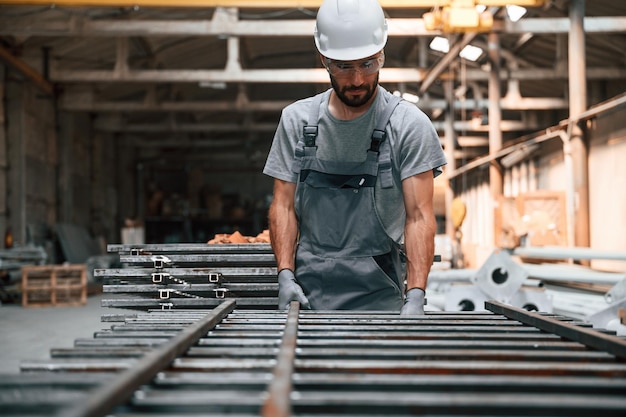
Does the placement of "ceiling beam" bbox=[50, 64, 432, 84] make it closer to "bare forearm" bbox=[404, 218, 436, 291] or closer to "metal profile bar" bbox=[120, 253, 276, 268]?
"metal profile bar" bbox=[120, 253, 276, 268]

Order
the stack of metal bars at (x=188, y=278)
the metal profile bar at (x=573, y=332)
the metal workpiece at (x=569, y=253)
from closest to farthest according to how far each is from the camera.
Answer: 1. the metal profile bar at (x=573, y=332)
2. the stack of metal bars at (x=188, y=278)
3. the metal workpiece at (x=569, y=253)

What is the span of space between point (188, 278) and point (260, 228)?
17.5 m

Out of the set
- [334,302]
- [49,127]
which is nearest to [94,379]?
[334,302]

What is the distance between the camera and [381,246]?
3.31 meters

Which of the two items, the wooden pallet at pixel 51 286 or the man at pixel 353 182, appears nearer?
the man at pixel 353 182

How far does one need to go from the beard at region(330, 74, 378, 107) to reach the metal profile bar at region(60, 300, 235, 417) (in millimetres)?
1304

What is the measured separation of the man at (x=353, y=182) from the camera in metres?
3.19

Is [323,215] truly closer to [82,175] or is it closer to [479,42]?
[479,42]

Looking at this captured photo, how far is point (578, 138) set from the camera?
1029 centimetres

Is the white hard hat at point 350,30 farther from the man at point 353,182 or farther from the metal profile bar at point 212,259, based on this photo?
the metal profile bar at point 212,259

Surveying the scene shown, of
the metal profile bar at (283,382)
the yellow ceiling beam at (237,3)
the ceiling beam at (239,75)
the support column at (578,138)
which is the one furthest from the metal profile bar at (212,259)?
the ceiling beam at (239,75)

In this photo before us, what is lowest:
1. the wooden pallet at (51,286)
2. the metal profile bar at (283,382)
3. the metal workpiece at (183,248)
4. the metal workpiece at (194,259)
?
the wooden pallet at (51,286)

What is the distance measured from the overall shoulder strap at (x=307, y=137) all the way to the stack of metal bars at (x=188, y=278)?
1310 millimetres

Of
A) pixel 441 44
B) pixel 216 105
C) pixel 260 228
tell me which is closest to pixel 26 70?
pixel 216 105
